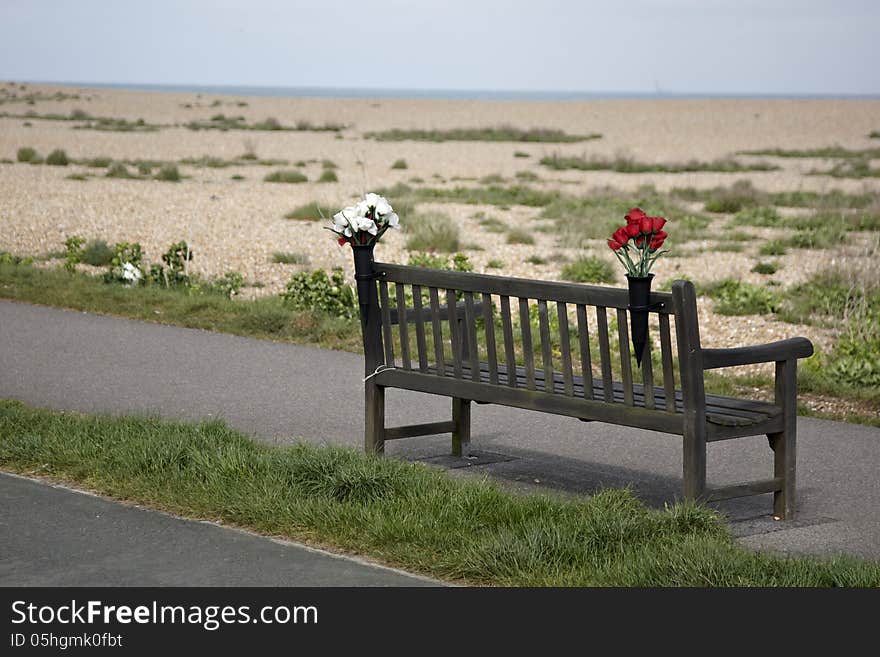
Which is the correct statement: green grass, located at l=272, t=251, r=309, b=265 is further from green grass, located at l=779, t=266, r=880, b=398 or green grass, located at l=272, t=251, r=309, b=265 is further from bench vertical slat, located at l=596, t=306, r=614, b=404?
bench vertical slat, located at l=596, t=306, r=614, b=404

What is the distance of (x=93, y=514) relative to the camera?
5.85 m

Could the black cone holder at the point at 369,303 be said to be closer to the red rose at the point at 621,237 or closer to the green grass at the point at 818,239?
the red rose at the point at 621,237

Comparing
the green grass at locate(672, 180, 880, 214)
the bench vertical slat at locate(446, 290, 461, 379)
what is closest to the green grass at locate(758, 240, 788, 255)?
the green grass at locate(672, 180, 880, 214)

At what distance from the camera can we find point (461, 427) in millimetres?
7355

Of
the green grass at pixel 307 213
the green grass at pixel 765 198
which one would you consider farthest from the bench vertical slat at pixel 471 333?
the green grass at pixel 765 198

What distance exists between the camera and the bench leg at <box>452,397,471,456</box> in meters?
7.34

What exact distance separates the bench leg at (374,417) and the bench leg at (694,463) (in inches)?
70.9

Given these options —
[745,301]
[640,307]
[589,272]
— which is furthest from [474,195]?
[640,307]

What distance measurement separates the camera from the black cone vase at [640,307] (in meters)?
5.91

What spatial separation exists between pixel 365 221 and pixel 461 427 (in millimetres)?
1329

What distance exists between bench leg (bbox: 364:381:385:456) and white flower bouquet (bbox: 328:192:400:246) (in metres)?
0.76

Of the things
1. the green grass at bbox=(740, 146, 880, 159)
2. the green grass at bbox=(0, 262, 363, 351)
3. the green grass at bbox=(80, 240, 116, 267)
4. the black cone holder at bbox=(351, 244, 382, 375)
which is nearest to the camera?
the black cone holder at bbox=(351, 244, 382, 375)
